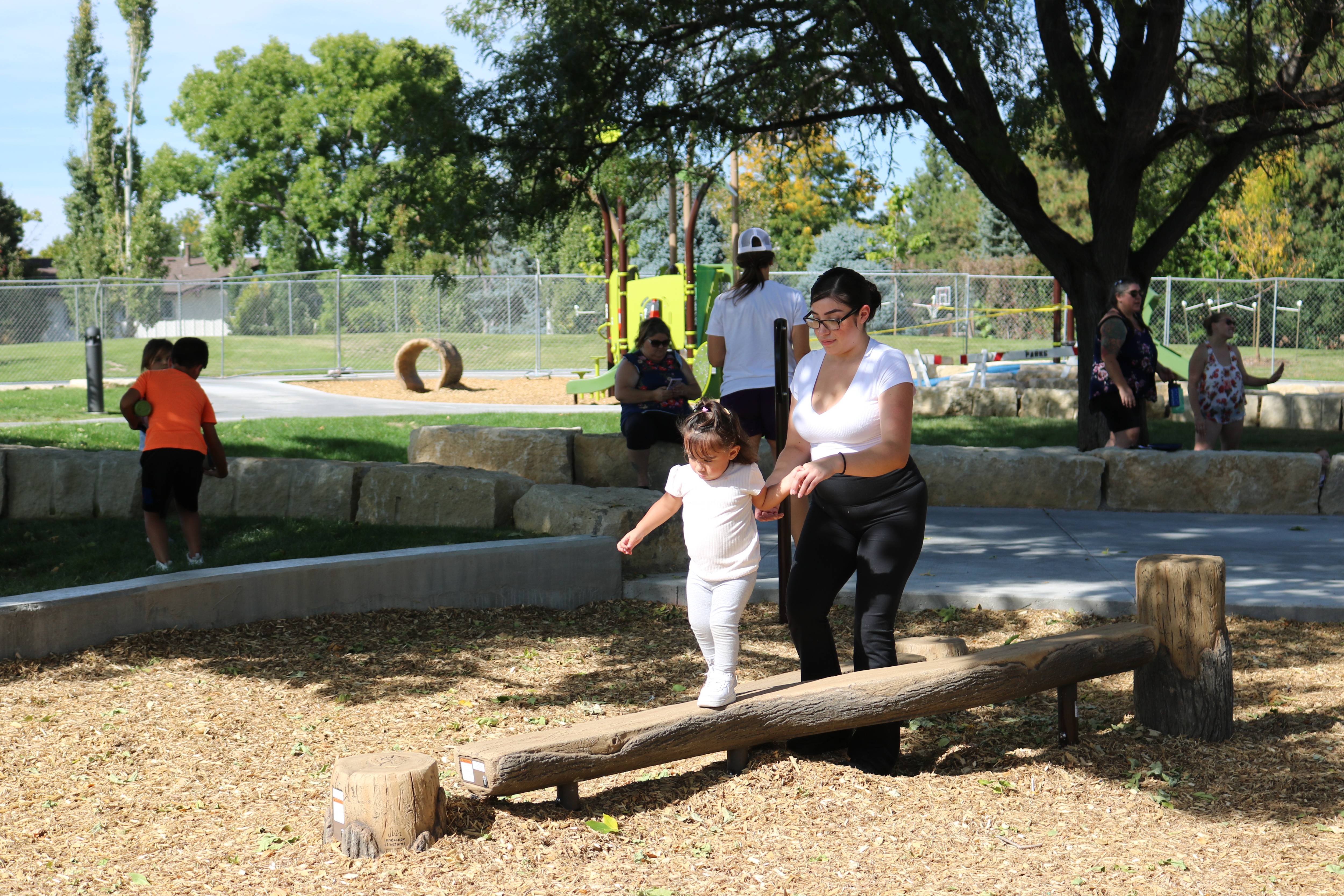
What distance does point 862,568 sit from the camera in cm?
388

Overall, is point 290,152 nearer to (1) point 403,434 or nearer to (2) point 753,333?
(1) point 403,434

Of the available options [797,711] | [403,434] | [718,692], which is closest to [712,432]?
[718,692]

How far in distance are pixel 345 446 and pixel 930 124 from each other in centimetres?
562

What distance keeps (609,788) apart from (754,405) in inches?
106

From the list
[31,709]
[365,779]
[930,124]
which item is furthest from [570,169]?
[365,779]

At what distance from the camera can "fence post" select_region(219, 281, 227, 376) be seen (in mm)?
22094

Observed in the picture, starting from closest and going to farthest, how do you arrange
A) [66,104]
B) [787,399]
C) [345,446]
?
1. [787,399]
2. [345,446]
3. [66,104]

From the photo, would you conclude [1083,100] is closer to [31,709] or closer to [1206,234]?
[31,709]

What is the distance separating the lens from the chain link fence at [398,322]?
24.2 meters

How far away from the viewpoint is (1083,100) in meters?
9.35

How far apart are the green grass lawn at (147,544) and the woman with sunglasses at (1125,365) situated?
408cm

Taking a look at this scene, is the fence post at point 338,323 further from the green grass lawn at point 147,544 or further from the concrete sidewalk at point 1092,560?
the concrete sidewalk at point 1092,560

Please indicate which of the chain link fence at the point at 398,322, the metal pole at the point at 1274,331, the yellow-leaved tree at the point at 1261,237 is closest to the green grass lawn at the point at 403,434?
the chain link fence at the point at 398,322

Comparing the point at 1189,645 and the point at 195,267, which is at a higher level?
the point at 195,267
